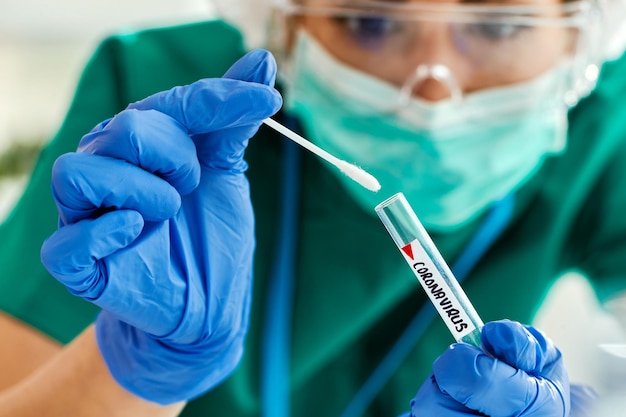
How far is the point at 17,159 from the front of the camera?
7.61 ft

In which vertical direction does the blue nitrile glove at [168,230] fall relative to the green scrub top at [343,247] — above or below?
above

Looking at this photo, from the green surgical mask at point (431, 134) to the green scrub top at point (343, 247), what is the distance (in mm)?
78

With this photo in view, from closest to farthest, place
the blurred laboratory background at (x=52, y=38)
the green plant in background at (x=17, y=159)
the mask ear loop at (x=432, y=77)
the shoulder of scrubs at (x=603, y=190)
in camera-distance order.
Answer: the mask ear loop at (x=432, y=77) → the shoulder of scrubs at (x=603, y=190) → the green plant in background at (x=17, y=159) → the blurred laboratory background at (x=52, y=38)

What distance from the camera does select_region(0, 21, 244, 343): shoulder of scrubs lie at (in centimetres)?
114

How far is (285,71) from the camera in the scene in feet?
4.11

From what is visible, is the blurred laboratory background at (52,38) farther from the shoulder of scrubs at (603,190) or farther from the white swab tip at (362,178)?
the white swab tip at (362,178)

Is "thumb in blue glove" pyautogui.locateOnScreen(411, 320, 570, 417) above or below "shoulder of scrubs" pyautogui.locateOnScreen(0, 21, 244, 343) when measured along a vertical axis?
above

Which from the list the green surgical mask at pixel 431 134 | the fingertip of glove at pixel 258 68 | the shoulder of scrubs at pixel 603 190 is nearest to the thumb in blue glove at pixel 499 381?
the fingertip of glove at pixel 258 68

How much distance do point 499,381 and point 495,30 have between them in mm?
670

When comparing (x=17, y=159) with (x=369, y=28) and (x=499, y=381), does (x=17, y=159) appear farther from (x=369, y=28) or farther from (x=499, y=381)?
(x=499, y=381)

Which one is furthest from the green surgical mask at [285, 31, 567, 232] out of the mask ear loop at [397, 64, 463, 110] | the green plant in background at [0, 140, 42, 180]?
the green plant in background at [0, 140, 42, 180]

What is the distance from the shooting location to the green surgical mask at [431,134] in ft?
3.72

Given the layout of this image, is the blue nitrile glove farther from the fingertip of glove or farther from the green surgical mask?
the green surgical mask

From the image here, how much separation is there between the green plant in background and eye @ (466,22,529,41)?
1.64m
